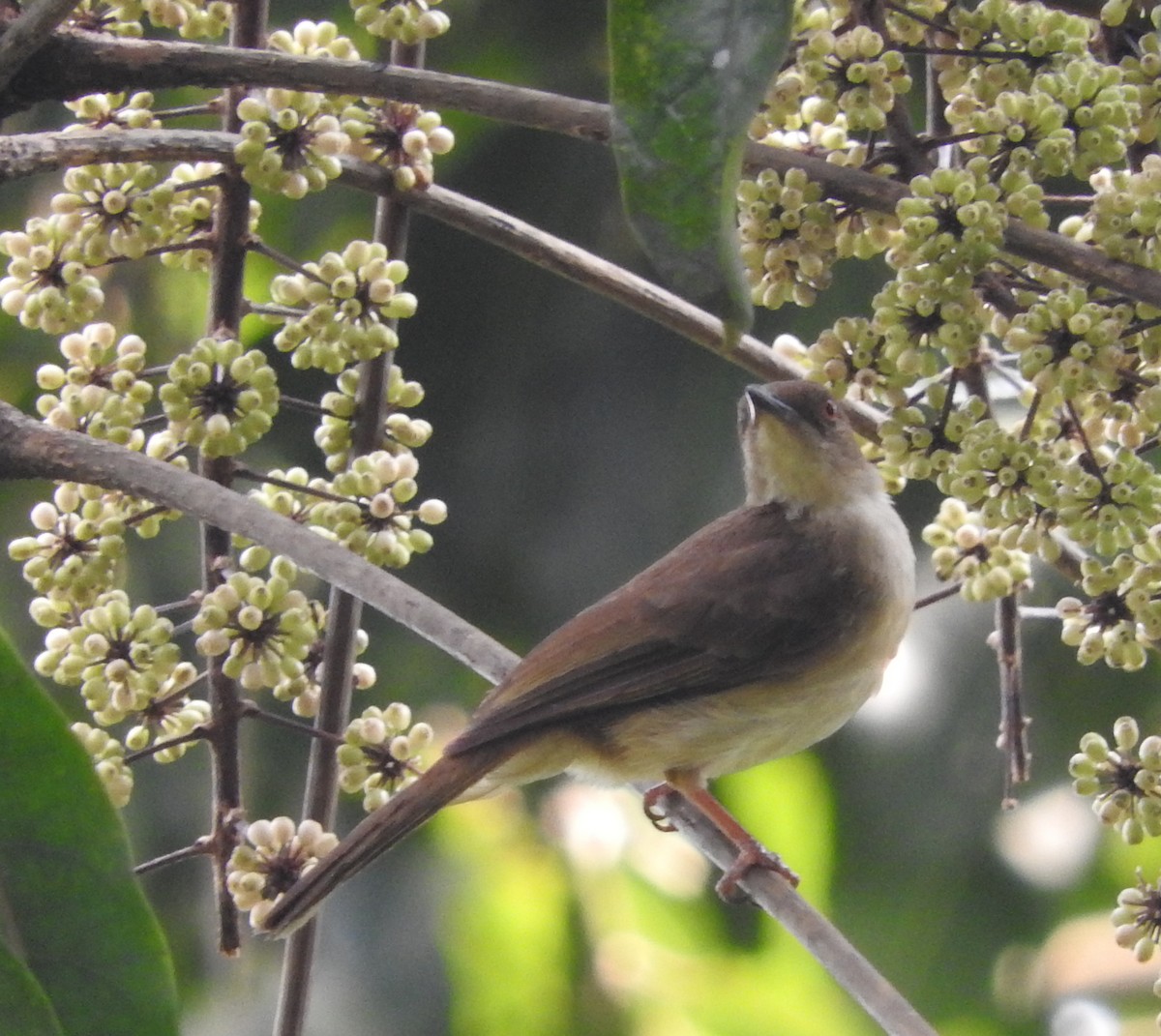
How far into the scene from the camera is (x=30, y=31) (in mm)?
1727

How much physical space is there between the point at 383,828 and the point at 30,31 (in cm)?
118

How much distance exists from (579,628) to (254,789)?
1.42 m

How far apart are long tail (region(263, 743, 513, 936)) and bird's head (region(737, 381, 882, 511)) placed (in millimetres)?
938

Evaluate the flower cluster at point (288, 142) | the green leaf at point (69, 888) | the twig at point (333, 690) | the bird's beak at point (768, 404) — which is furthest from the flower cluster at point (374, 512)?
the bird's beak at point (768, 404)

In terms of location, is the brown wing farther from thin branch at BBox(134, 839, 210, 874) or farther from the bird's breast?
thin branch at BBox(134, 839, 210, 874)

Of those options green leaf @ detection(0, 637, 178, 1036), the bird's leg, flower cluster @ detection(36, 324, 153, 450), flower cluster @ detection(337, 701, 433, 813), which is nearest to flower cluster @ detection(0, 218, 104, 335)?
flower cluster @ detection(36, 324, 153, 450)

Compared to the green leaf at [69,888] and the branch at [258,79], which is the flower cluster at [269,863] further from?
the branch at [258,79]

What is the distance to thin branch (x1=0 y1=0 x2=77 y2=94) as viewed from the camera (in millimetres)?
1706

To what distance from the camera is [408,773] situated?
7.22ft

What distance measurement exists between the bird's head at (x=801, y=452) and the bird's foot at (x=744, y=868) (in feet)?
2.59

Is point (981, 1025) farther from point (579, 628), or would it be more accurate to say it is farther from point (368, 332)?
point (368, 332)

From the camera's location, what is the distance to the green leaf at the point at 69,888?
1342mm

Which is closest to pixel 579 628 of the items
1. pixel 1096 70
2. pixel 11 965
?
pixel 1096 70

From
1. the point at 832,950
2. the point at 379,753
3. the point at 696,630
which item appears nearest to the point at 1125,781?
the point at 832,950
